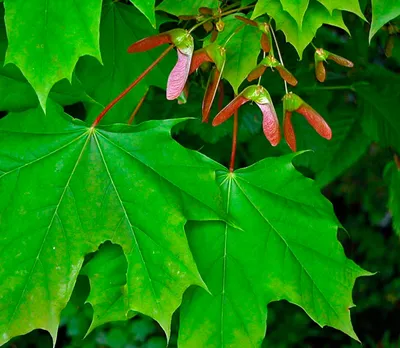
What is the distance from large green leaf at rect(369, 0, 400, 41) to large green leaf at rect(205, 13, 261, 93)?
199mm

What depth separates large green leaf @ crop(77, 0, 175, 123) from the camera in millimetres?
1294

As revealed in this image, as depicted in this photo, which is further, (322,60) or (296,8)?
(322,60)

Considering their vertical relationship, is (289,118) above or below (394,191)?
above

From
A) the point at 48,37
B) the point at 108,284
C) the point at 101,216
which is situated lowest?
the point at 108,284

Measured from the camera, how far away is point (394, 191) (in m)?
1.76

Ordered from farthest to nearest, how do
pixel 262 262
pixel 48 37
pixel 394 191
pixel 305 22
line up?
pixel 394 191 → pixel 262 262 → pixel 305 22 → pixel 48 37

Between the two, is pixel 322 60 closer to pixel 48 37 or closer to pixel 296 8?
pixel 296 8

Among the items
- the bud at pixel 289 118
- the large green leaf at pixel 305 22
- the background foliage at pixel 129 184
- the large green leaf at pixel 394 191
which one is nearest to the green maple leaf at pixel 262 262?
the background foliage at pixel 129 184

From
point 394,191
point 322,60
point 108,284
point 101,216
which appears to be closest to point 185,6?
point 322,60

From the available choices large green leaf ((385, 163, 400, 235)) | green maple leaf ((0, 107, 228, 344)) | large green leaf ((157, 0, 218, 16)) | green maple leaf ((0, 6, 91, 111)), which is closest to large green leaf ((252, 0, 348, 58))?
large green leaf ((157, 0, 218, 16))

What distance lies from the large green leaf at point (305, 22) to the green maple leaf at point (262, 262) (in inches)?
8.9

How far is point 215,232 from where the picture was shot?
1211mm

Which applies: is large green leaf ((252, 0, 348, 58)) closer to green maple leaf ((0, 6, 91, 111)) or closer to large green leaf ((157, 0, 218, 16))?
large green leaf ((157, 0, 218, 16))

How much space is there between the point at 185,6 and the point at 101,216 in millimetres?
404
